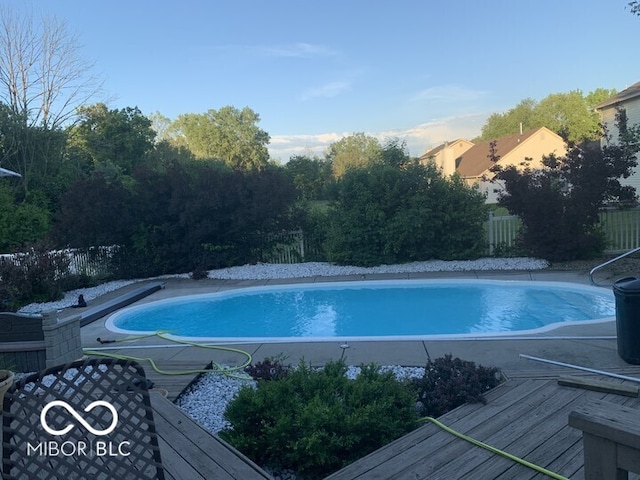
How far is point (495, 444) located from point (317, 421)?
1166 millimetres

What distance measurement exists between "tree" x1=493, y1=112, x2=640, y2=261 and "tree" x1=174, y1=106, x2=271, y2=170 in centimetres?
4156

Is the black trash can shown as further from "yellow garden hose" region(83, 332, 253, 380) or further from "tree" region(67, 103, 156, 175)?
"tree" region(67, 103, 156, 175)

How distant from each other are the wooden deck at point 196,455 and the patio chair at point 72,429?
29.3 inches

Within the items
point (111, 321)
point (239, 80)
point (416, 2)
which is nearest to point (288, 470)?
point (111, 321)

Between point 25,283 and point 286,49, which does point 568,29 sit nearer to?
point 286,49

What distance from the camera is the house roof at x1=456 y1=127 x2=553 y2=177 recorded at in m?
36.2

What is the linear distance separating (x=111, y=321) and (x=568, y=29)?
16528mm

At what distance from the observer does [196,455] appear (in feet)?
10.5

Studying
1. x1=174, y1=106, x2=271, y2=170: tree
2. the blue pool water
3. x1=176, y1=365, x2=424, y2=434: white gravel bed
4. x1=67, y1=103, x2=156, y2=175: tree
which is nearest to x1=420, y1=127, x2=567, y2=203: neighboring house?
x1=67, y1=103, x2=156, y2=175: tree

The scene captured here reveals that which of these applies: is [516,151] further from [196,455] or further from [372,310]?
[196,455]

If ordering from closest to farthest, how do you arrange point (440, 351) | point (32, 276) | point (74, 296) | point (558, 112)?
point (440, 351) < point (32, 276) < point (74, 296) < point (558, 112)

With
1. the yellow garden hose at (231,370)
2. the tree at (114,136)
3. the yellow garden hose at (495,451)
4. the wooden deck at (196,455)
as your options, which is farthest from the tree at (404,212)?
the tree at (114,136)
